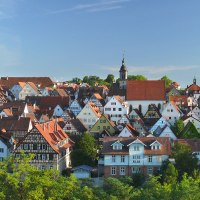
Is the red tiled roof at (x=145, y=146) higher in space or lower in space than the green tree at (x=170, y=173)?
higher

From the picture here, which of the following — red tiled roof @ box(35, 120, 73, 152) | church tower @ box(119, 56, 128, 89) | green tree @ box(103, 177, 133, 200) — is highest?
church tower @ box(119, 56, 128, 89)

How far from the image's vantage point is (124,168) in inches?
1780

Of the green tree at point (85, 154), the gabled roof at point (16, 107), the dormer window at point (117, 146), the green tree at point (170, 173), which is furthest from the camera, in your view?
the gabled roof at point (16, 107)

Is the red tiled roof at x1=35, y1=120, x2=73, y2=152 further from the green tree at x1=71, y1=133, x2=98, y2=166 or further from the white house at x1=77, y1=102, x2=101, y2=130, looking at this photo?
the white house at x1=77, y1=102, x2=101, y2=130

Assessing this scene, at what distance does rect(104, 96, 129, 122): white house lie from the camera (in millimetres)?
72562

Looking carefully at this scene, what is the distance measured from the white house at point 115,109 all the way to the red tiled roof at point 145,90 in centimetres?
716

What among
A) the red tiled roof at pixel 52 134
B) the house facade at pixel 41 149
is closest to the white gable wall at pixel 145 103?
the red tiled roof at pixel 52 134

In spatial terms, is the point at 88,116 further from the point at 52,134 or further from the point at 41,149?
the point at 41,149

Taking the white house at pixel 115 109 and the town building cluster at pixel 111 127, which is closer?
the town building cluster at pixel 111 127

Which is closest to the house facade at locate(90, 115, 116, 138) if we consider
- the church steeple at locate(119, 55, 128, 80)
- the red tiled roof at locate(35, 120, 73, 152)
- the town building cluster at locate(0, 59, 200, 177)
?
the town building cluster at locate(0, 59, 200, 177)

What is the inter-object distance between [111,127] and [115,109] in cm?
1206

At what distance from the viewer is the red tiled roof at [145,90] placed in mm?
79375

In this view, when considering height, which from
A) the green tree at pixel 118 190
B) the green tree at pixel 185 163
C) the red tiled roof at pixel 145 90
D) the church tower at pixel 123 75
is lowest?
the green tree at pixel 118 190

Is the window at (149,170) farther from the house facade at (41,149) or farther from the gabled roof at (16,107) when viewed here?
the gabled roof at (16,107)
